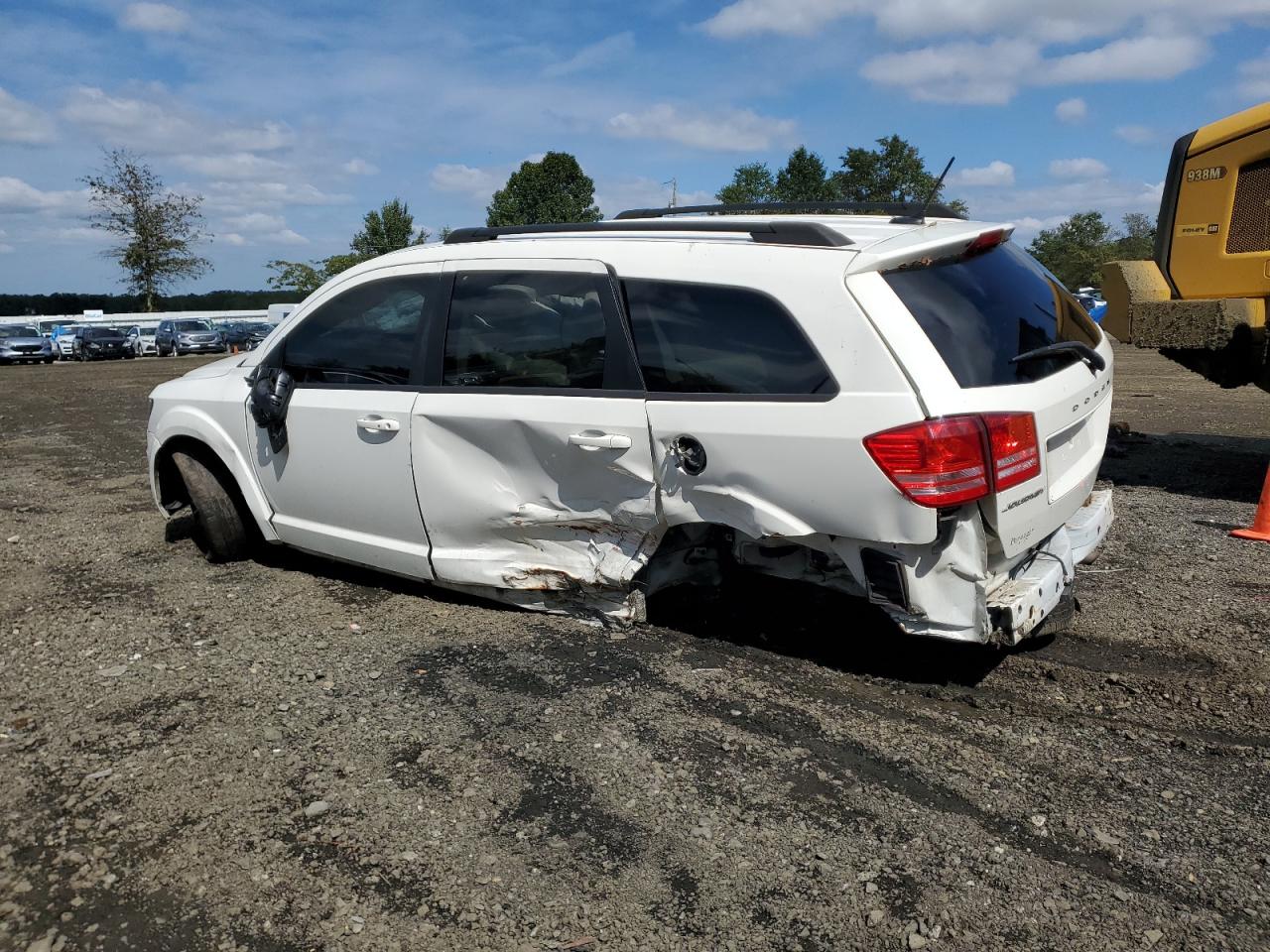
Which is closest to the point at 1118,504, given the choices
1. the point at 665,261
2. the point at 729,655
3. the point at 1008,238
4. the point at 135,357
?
the point at 1008,238

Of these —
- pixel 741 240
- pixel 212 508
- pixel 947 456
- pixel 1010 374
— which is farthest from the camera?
pixel 212 508

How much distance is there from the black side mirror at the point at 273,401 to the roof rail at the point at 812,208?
6.36 ft

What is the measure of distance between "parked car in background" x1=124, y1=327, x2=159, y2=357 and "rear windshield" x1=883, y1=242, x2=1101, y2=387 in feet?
135

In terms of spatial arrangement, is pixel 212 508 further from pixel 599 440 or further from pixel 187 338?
pixel 187 338

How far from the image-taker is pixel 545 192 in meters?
71.9

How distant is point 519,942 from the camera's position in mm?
2523

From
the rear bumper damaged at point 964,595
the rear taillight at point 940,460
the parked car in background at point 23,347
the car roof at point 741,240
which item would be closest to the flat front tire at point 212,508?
the car roof at point 741,240

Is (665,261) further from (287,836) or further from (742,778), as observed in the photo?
(287,836)

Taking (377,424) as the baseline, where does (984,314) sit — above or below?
above

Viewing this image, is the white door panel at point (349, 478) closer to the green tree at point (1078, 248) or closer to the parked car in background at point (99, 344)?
the parked car in background at point (99, 344)

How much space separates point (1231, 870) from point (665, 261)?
2.80 metres

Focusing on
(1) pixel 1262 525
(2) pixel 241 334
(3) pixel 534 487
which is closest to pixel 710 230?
(3) pixel 534 487

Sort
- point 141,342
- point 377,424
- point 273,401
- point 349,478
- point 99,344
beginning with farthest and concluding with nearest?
point 141,342 < point 99,344 < point 273,401 < point 349,478 < point 377,424

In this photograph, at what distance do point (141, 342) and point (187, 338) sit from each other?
5.63 feet
